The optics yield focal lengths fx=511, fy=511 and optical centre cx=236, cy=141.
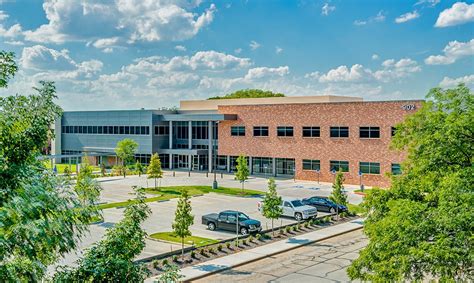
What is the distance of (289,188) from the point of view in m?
54.5

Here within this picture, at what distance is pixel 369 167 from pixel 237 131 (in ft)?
62.8

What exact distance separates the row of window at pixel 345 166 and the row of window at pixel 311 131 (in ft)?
9.79

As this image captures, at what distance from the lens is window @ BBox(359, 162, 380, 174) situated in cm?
5572

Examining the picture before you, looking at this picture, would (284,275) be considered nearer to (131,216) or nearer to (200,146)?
(131,216)

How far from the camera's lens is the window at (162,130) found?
250ft

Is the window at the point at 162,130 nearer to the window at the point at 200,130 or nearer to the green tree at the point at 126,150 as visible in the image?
the window at the point at 200,130

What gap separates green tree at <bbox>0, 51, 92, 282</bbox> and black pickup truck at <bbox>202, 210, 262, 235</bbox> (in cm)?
2092

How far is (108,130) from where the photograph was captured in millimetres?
81062

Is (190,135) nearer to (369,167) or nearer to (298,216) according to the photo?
(369,167)

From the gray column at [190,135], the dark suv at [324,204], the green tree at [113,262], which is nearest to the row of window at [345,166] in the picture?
the dark suv at [324,204]

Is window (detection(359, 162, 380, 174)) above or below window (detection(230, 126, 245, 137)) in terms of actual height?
below

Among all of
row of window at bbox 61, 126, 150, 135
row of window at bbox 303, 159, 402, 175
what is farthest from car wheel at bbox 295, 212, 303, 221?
row of window at bbox 61, 126, 150, 135

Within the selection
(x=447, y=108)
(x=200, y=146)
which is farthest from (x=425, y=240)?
(x=200, y=146)

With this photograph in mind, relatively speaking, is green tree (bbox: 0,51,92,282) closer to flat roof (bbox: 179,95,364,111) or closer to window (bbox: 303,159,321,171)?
window (bbox: 303,159,321,171)
